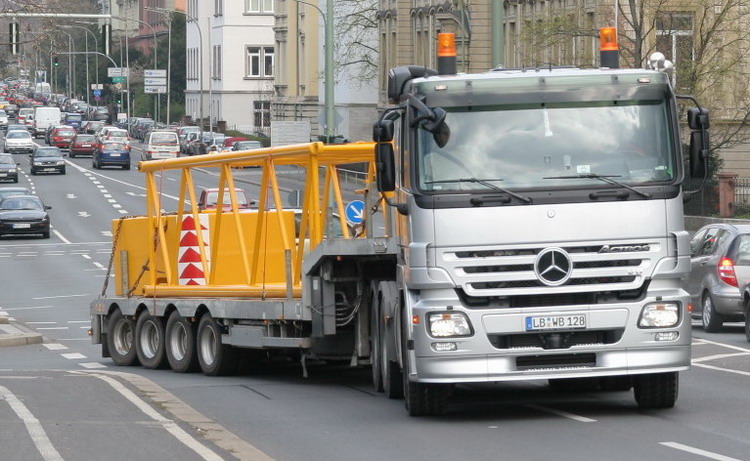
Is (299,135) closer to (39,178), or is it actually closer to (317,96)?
(39,178)

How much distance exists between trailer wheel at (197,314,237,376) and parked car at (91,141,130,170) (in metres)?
72.0

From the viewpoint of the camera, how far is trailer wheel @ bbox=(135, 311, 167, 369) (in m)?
20.0

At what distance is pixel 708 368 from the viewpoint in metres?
17.6

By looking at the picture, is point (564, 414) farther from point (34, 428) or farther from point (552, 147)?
point (34, 428)

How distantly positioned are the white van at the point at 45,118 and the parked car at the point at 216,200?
106m

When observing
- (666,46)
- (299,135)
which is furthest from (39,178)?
(666,46)

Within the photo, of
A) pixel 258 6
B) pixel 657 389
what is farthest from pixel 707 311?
pixel 258 6

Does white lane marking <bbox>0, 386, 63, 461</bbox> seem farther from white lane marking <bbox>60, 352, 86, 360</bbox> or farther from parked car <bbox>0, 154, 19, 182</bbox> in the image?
parked car <bbox>0, 154, 19, 182</bbox>

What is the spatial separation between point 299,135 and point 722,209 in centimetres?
3008

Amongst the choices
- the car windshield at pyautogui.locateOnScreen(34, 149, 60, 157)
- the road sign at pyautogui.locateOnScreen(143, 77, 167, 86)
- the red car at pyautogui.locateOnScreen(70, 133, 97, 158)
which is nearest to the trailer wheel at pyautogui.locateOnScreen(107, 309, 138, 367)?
the car windshield at pyautogui.locateOnScreen(34, 149, 60, 157)

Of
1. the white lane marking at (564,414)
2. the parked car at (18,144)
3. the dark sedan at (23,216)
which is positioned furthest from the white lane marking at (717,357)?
the parked car at (18,144)

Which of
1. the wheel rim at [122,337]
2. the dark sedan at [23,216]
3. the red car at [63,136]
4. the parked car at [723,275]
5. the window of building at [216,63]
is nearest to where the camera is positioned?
the wheel rim at [122,337]

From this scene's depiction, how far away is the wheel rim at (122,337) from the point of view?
21250 millimetres

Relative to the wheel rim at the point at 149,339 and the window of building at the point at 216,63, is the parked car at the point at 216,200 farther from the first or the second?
the window of building at the point at 216,63
